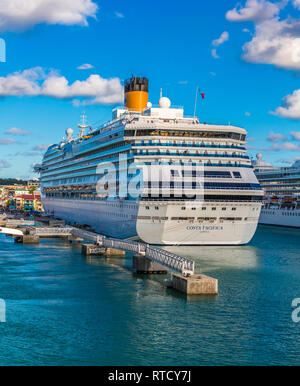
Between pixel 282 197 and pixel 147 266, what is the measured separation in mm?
86521

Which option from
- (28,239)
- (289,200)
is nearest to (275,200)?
(289,200)

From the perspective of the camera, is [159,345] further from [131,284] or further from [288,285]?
[288,285]

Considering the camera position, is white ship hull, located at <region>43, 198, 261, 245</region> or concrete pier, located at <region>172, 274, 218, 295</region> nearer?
concrete pier, located at <region>172, 274, 218, 295</region>

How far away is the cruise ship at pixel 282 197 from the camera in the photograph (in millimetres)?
114075

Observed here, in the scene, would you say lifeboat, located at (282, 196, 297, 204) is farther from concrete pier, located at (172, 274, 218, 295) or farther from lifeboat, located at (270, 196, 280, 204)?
concrete pier, located at (172, 274, 218, 295)

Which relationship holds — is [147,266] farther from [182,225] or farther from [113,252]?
[113,252]

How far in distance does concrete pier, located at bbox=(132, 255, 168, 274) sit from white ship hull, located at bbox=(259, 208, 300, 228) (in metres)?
73.8

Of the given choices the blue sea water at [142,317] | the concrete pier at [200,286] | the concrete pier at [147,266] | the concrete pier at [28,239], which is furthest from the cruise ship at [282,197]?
the concrete pier at [200,286]

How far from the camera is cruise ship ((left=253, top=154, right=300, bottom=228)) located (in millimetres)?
114075

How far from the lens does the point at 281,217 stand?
116188 mm

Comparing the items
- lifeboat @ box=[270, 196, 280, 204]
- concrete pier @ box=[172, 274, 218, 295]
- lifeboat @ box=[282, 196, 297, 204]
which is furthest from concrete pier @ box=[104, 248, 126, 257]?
lifeboat @ box=[270, 196, 280, 204]

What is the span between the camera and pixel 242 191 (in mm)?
50719
